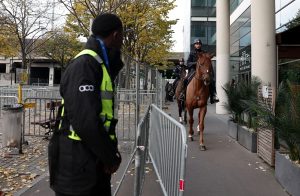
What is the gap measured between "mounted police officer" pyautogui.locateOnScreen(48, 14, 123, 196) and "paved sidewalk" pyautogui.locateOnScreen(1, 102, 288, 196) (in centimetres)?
329

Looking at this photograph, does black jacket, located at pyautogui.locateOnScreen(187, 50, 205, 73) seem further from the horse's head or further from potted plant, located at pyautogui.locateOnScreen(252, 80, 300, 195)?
potted plant, located at pyautogui.locateOnScreen(252, 80, 300, 195)

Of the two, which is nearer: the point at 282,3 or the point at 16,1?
the point at 282,3

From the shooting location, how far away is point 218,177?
7504mm

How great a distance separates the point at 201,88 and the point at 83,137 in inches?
330

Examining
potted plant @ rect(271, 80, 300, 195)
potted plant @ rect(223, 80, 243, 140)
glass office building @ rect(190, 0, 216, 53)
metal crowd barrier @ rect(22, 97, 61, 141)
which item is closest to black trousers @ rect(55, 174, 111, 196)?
potted plant @ rect(271, 80, 300, 195)

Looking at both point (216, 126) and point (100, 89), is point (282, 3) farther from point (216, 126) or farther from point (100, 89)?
point (100, 89)

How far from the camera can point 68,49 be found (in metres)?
62.5

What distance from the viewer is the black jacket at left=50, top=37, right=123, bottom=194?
3094mm

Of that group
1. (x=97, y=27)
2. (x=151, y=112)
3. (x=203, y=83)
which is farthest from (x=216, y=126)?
(x=97, y=27)

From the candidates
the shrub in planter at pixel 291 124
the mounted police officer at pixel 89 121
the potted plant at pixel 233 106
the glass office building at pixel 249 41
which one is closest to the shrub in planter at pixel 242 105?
the potted plant at pixel 233 106

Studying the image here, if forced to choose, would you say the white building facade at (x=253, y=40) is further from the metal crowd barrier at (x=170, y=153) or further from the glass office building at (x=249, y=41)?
the metal crowd barrier at (x=170, y=153)

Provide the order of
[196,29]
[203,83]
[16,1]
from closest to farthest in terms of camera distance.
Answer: [203,83]
[16,1]
[196,29]

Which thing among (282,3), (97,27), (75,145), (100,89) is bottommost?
(75,145)

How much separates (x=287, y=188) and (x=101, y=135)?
4.25 metres
